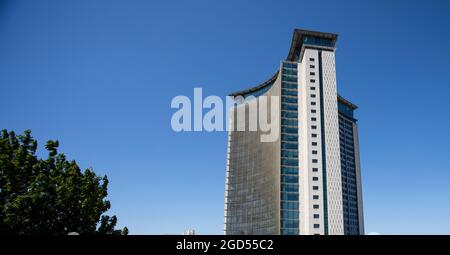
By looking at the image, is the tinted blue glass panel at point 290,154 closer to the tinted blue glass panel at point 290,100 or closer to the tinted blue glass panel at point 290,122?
the tinted blue glass panel at point 290,122

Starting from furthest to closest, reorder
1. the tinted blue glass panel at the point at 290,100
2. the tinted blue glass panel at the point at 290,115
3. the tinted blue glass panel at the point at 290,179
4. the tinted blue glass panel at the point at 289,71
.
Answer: the tinted blue glass panel at the point at 289,71
the tinted blue glass panel at the point at 290,100
the tinted blue glass panel at the point at 290,115
the tinted blue glass panel at the point at 290,179

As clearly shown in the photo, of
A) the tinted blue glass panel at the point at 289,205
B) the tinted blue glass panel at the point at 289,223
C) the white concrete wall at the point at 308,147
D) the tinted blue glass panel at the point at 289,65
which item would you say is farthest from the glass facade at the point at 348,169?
the tinted blue glass panel at the point at 289,65

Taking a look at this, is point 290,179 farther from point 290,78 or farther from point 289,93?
point 290,78

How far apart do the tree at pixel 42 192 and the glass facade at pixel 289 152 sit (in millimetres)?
76643

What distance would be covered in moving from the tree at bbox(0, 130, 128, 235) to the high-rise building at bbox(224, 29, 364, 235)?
245ft

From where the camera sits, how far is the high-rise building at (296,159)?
10656 cm

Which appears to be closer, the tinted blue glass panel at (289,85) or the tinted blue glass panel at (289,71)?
the tinted blue glass panel at (289,85)

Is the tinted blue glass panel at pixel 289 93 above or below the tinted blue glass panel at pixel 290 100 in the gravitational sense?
above

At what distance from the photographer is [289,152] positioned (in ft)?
385

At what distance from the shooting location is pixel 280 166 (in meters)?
116

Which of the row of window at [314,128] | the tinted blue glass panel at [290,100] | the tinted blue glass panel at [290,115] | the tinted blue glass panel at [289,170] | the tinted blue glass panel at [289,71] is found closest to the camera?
the row of window at [314,128]

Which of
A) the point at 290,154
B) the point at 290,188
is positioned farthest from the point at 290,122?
the point at 290,188

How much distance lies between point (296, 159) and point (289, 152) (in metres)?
3.40

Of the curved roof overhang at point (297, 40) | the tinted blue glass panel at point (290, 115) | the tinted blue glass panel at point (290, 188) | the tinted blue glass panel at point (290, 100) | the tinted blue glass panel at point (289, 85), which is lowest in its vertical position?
the tinted blue glass panel at point (290, 188)
